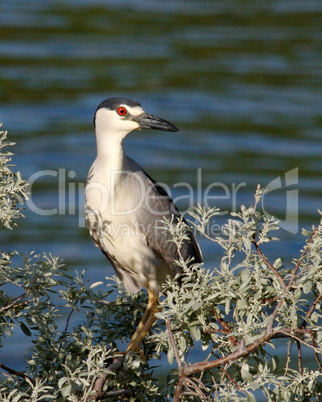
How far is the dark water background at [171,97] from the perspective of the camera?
9219mm

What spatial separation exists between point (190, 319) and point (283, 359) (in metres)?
A: 3.85

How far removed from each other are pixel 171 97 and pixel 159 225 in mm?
8186

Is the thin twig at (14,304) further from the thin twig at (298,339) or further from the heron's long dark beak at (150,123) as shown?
the heron's long dark beak at (150,123)

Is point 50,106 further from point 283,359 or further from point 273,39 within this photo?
point 283,359

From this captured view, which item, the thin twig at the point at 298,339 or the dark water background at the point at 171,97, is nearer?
the thin twig at the point at 298,339

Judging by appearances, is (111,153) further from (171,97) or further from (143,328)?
(171,97)

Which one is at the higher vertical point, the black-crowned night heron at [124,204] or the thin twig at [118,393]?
the black-crowned night heron at [124,204]

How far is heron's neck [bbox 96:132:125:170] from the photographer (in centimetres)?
447

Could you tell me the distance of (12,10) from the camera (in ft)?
52.7

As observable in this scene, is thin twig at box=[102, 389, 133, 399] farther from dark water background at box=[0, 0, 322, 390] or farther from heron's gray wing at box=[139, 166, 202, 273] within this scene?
dark water background at box=[0, 0, 322, 390]

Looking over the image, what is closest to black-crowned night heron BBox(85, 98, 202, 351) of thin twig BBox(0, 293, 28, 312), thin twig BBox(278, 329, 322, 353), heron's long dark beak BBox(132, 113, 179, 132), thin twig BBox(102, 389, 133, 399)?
heron's long dark beak BBox(132, 113, 179, 132)

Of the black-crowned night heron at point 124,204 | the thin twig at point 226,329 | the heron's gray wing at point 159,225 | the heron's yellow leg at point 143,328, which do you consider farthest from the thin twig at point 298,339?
the heron's gray wing at point 159,225

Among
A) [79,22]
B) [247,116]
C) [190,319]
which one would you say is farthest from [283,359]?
[79,22]

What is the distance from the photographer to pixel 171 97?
41.2ft
